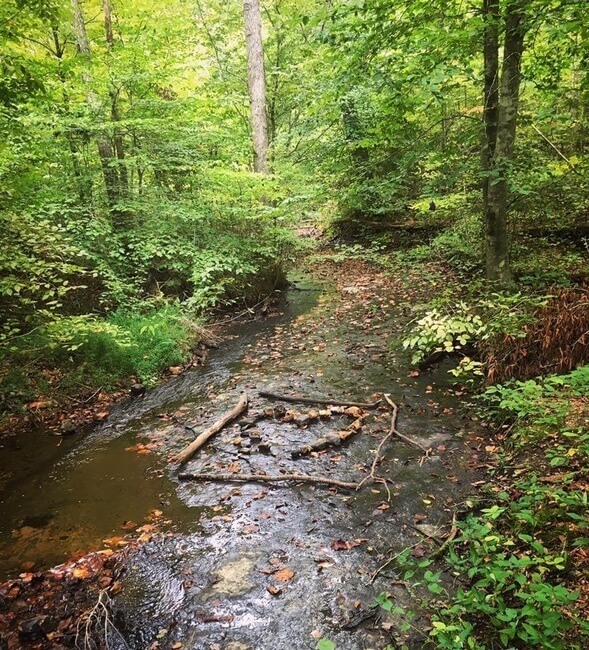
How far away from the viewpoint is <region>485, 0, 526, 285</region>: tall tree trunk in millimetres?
6164

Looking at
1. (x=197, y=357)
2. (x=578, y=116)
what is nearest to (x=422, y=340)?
(x=197, y=357)

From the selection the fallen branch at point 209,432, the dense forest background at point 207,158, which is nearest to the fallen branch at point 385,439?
the fallen branch at point 209,432

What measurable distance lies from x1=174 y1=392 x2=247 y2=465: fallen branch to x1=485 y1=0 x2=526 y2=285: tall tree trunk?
518 cm

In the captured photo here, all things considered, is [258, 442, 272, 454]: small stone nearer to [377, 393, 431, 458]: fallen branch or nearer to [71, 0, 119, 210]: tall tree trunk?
[377, 393, 431, 458]: fallen branch

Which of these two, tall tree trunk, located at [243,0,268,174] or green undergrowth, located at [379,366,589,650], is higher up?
tall tree trunk, located at [243,0,268,174]

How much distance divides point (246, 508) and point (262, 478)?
1.39 ft

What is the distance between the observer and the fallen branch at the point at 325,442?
496 cm

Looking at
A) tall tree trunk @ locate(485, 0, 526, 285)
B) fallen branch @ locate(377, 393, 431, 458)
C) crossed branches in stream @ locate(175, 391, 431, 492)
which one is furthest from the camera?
tall tree trunk @ locate(485, 0, 526, 285)

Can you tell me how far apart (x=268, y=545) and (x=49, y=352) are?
558 cm

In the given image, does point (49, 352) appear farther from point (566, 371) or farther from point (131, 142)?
point (566, 371)

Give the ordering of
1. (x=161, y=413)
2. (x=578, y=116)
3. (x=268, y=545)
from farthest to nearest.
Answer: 1. (x=578, y=116)
2. (x=161, y=413)
3. (x=268, y=545)

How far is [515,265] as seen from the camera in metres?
8.37

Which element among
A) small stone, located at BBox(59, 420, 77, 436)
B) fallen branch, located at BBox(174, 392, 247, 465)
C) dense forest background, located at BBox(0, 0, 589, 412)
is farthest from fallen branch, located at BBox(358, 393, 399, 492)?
small stone, located at BBox(59, 420, 77, 436)

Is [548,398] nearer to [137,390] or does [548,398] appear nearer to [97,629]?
[97,629]
